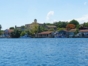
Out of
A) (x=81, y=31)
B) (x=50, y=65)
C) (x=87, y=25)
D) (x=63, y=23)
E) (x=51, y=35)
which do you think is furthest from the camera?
(x=63, y=23)

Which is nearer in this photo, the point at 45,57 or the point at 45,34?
the point at 45,57

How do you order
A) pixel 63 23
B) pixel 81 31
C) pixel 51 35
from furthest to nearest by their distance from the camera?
1. pixel 63 23
2. pixel 51 35
3. pixel 81 31

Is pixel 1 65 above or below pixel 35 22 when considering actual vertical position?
below

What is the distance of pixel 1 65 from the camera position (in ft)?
64.6

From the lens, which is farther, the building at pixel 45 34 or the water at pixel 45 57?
the building at pixel 45 34

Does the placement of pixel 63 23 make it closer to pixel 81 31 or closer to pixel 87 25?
pixel 87 25

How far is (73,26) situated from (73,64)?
370 ft

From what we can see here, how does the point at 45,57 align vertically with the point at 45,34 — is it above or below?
below

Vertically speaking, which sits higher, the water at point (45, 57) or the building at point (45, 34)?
the building at point (45, 34)

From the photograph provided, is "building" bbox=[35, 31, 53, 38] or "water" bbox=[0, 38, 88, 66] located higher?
"building" bbox=[35, 31, 53, 38]

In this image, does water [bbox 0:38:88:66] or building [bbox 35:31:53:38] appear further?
building [bbox 35:31:53:38]

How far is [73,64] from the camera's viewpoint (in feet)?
64.5

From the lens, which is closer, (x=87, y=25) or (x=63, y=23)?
(x=87, y=25)

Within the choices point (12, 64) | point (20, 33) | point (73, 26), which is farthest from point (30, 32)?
point (12, 64)
